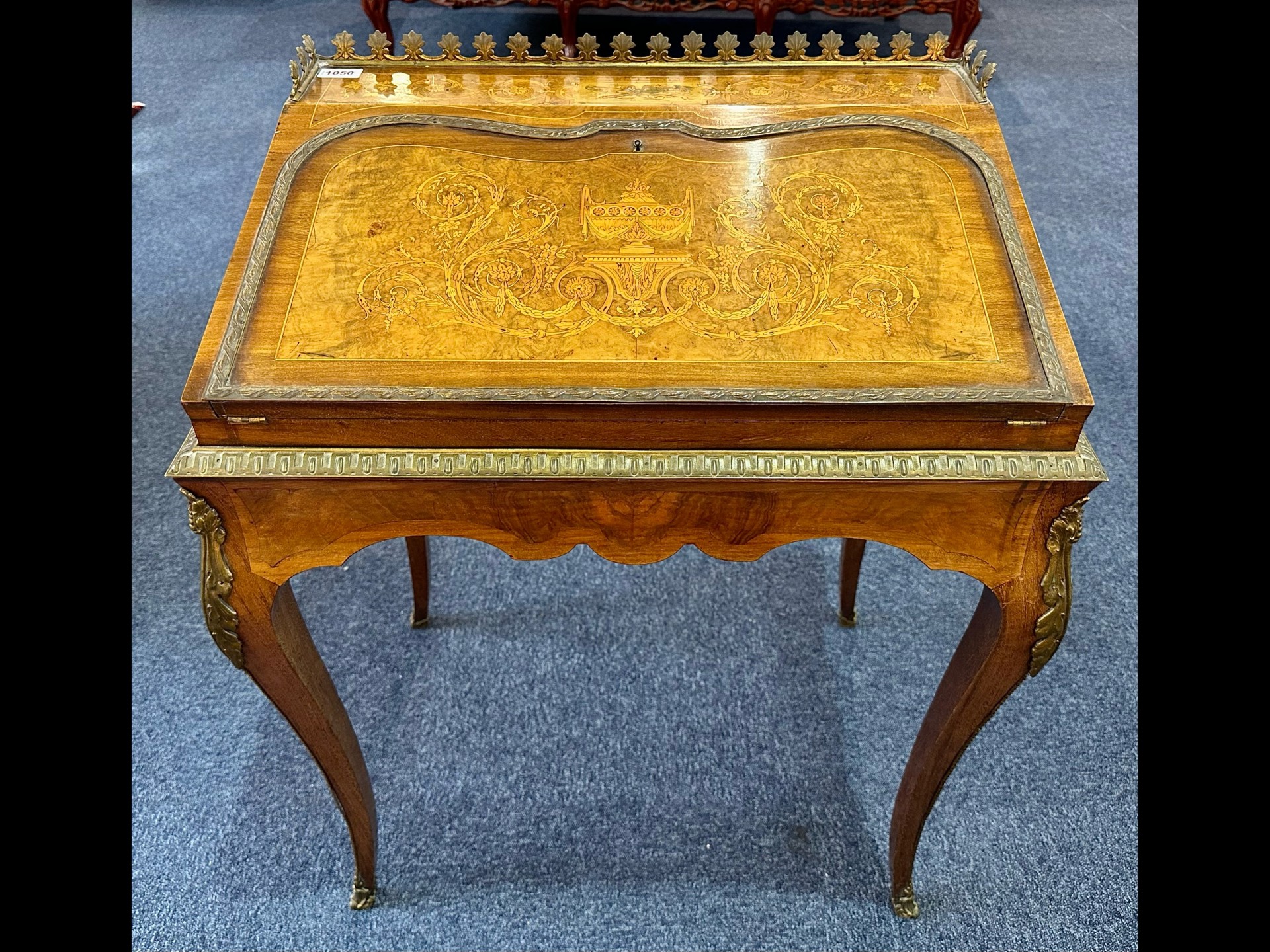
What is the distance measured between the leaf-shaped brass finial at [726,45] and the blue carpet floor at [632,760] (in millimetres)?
925

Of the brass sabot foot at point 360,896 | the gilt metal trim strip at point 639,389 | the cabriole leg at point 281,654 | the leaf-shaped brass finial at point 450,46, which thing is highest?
the leaf-shaped brass finial at point 450,46

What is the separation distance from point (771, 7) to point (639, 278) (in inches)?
94.5

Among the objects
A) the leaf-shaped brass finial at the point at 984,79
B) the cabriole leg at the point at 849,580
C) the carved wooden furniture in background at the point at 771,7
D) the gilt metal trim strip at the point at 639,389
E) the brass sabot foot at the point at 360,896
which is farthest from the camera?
the carved wooden furniture in background at the point at 771,7

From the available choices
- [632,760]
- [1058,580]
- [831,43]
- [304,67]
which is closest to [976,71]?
[831,43]

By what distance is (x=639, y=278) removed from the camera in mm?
953

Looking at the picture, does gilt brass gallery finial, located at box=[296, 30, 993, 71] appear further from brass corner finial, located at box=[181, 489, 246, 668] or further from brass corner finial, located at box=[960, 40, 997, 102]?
brass corner finial, located at box=[181, 489, 246, 668]

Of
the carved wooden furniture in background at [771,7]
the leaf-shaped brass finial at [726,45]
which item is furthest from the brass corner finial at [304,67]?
the carved wooden furniture in background at [771,7]

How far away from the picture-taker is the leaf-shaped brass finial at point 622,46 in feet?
4.06

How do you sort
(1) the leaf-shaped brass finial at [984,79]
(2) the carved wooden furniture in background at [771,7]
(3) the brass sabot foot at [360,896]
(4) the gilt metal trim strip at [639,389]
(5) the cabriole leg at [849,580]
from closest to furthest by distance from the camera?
(4) the gilt metal trim strip at [639,389], (1) the leaf-shaped brass finial at [984,79], (3) the brass sabot foot at [360,896], (5) the cabriole leg at [849,580], (2) the carved wooden furniture in background at [771,7]

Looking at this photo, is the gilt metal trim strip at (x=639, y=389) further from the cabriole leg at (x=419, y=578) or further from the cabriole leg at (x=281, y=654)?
the cabriole leg at (x=419, y=578)

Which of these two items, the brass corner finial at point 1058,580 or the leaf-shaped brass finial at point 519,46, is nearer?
the brass corner finial at point 1058,580

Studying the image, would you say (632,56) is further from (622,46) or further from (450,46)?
(450,46)

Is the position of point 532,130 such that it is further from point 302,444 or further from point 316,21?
point 316,21

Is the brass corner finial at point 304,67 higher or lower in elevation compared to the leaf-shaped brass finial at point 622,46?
lower
